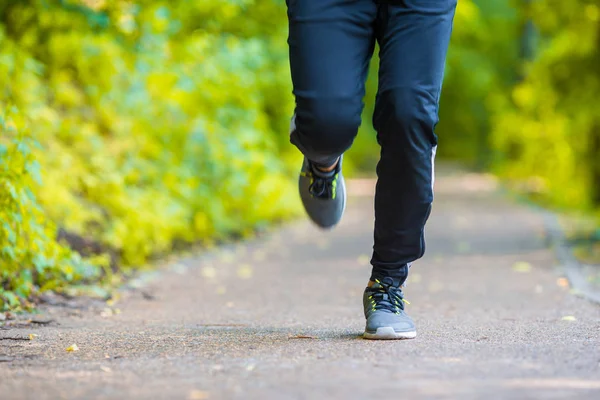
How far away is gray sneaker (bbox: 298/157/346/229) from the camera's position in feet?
14.7

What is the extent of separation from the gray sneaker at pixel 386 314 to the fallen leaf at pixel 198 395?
1133mm

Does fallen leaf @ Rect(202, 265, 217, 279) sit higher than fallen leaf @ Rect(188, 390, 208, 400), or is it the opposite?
fallen leaf @ Rect(188, 390, 208, 400)

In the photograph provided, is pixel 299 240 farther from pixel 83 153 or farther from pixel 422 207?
pixel 422 207

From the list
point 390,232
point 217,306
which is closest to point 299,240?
point 217,306

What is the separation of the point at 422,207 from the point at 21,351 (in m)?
1.56

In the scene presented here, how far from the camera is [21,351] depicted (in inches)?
145

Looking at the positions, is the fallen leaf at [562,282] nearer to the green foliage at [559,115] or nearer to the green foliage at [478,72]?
the green foliage at [559,115]

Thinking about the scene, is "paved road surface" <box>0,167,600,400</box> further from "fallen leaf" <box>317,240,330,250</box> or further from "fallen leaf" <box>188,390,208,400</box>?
"fallen leaf" <box>317,240,330,250</box>

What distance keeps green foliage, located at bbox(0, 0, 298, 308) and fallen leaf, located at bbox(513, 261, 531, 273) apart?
2764mm

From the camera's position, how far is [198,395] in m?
2.80

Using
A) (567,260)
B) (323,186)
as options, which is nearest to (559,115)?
(567,260)

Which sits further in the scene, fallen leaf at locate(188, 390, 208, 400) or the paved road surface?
the paved road surface

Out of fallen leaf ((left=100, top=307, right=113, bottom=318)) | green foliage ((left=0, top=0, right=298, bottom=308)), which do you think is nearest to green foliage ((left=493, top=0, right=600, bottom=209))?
green foliage ((left=0, top=0, right=298, bottom=308))

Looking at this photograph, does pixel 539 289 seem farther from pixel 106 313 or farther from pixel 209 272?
pixel 106 313
